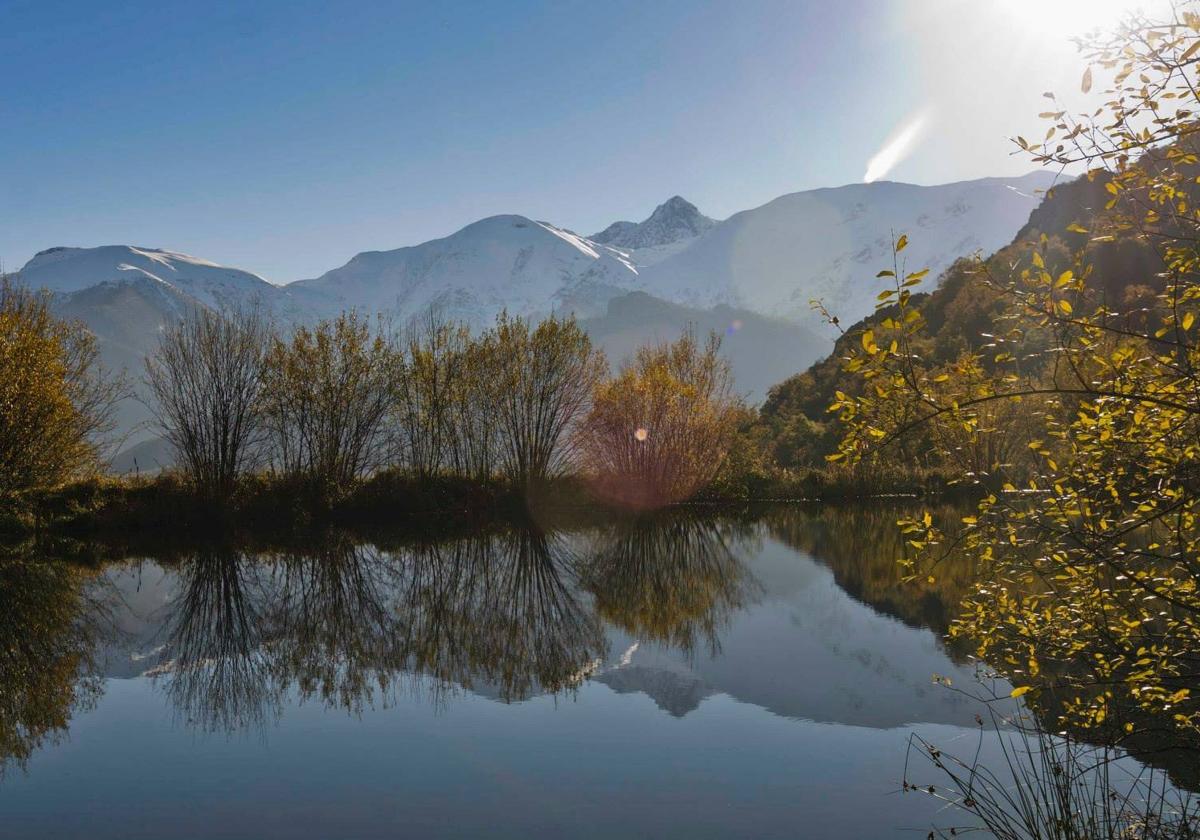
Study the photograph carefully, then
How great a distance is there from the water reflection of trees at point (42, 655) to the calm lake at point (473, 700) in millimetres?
40

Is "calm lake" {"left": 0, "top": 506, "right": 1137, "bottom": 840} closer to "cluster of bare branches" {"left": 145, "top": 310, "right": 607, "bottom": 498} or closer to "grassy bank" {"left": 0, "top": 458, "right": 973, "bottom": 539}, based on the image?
"grassy bank" {"left": 0, "top": 458, "right": 973, "bottom": 539}

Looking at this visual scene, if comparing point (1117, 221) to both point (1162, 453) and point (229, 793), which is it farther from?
point (229, 793)

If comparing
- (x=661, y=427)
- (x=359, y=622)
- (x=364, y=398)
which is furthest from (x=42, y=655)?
(x=661, y=427)

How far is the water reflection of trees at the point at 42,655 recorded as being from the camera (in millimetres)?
7086

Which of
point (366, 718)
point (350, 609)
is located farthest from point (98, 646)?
point (366, 718)

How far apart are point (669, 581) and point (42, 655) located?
880cm

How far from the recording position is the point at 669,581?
13.5 metres

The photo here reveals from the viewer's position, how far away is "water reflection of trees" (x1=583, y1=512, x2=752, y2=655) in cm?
1069

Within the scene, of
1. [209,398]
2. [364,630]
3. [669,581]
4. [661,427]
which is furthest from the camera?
[661,427]

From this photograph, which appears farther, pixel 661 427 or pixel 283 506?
pixel 661 427

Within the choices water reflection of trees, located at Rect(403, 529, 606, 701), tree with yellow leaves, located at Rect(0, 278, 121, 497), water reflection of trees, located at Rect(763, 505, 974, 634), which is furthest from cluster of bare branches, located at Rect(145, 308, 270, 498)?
water reflection of trees, located at Rect(763, 505, 974, 634)

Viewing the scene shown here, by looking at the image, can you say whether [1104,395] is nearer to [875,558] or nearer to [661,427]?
[875,558]

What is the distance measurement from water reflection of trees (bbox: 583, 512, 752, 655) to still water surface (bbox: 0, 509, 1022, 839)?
96 millimetres

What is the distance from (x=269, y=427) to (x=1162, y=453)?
69.7ft
